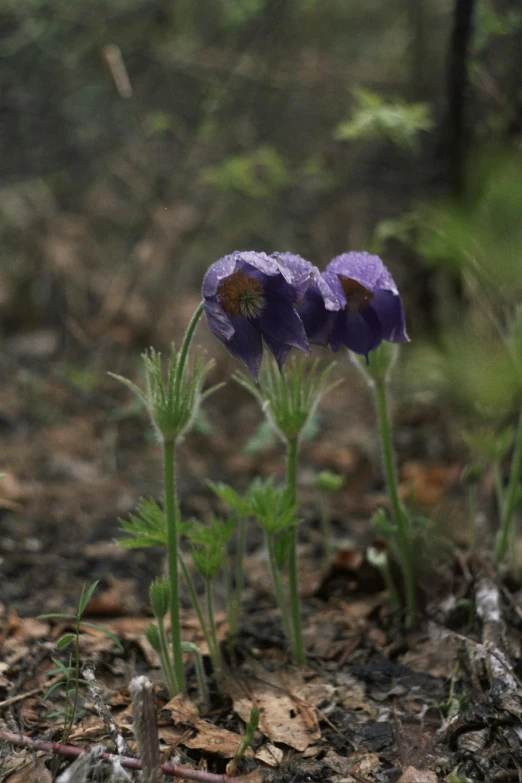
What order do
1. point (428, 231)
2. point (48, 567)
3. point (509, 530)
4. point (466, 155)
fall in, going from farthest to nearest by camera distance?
point (466, 155)
point (428, 231)
point (48, 567)
point (509, 530)

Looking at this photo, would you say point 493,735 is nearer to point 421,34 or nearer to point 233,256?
point 233,256

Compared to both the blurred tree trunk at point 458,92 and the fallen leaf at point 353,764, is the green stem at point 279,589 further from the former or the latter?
the blurred tree trunk at point 458,92

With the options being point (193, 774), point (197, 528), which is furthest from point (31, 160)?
point (193, 774)

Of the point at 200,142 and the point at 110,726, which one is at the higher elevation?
the point at 200,142

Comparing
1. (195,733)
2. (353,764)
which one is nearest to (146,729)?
(195,733)

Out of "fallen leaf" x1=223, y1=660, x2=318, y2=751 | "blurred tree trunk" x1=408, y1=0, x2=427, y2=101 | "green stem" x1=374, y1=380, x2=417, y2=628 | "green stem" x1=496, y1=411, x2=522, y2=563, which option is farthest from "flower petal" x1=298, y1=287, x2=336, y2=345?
"blurred tree trunk" x1=408, y1=0, x2=427, y2=101

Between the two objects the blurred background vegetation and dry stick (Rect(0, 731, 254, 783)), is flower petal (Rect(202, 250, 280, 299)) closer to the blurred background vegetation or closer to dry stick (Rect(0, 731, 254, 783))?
dry stick (Rect(0, 731, 254, 783))

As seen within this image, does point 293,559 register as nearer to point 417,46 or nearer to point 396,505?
point 396,505
